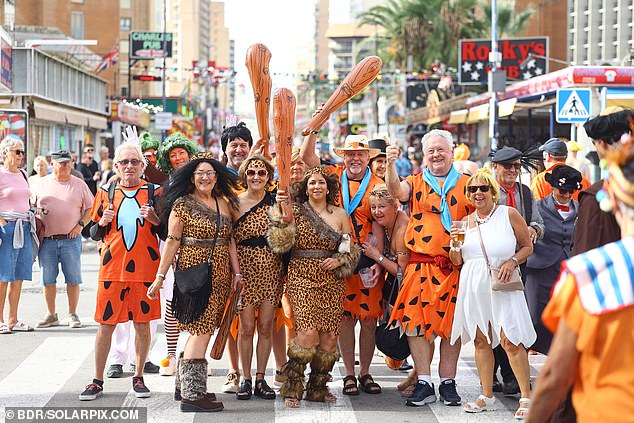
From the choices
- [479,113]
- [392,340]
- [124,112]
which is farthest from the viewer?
[124,112]

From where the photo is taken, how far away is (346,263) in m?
7.43

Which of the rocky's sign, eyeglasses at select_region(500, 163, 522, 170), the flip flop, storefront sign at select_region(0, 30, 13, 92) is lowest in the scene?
the flip flop

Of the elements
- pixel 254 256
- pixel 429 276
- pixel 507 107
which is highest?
pixel 507 107

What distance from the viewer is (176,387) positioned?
7.49m

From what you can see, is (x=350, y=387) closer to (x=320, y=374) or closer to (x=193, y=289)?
(x=320, y=374)

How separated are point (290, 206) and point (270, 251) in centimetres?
42

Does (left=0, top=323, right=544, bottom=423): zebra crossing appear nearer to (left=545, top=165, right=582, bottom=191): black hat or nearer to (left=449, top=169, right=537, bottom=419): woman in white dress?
(left=449, top=169, right=537, bottom=419): woman in white dress

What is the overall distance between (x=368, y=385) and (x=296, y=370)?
0.81 meters

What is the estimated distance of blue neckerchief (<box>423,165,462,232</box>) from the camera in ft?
24.6

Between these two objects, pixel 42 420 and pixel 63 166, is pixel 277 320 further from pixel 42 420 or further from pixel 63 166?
pixel 63 166

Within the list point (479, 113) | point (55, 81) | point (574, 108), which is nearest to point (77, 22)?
point (55, 81)

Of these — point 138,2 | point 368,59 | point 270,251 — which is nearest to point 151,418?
point 270,251

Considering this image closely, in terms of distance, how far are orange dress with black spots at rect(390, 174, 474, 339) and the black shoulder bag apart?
149 cm

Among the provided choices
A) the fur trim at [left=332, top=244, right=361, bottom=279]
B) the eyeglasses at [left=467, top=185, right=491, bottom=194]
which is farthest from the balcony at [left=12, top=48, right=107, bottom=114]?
the eyeglasses at [left=467, top=185, right=491, bottom=194]
